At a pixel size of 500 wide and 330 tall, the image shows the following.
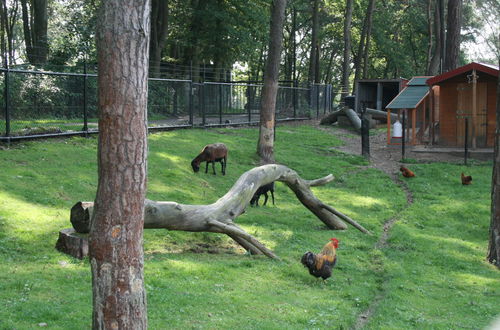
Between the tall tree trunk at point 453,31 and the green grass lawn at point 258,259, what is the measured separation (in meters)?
13.1

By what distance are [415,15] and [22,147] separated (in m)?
46.5

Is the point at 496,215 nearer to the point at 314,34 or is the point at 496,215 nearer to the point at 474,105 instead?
the point at 474,105

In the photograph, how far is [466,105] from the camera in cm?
2677

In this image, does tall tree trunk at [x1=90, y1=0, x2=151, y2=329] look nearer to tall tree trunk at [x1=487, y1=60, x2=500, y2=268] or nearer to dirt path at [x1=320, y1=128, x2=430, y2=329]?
dirt path at [x1=320, y1=128, x2=430, y2=329]

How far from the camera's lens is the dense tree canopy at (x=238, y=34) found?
1135 inches

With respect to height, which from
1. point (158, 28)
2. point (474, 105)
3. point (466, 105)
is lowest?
point (474, 105)

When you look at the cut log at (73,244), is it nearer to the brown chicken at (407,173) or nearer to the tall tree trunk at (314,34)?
the brown chicken at (407,173)

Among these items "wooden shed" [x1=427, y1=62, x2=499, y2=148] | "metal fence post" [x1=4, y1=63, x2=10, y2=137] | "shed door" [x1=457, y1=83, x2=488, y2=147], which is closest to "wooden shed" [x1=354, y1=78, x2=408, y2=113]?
"wooden shed" [x1=427, y1=62, x2=499, y2=148]

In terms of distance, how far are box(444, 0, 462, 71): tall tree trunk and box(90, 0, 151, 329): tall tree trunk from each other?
27988mm

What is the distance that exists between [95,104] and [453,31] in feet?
61.7

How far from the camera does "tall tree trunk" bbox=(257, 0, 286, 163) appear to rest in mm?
19734

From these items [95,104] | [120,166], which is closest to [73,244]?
[120,166]

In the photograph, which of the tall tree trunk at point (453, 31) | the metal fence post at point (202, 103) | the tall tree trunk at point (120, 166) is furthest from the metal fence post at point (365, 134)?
the tall tree trunk at point (120, 166)

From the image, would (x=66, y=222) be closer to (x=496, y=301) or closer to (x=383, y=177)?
(x=496, y=301)
